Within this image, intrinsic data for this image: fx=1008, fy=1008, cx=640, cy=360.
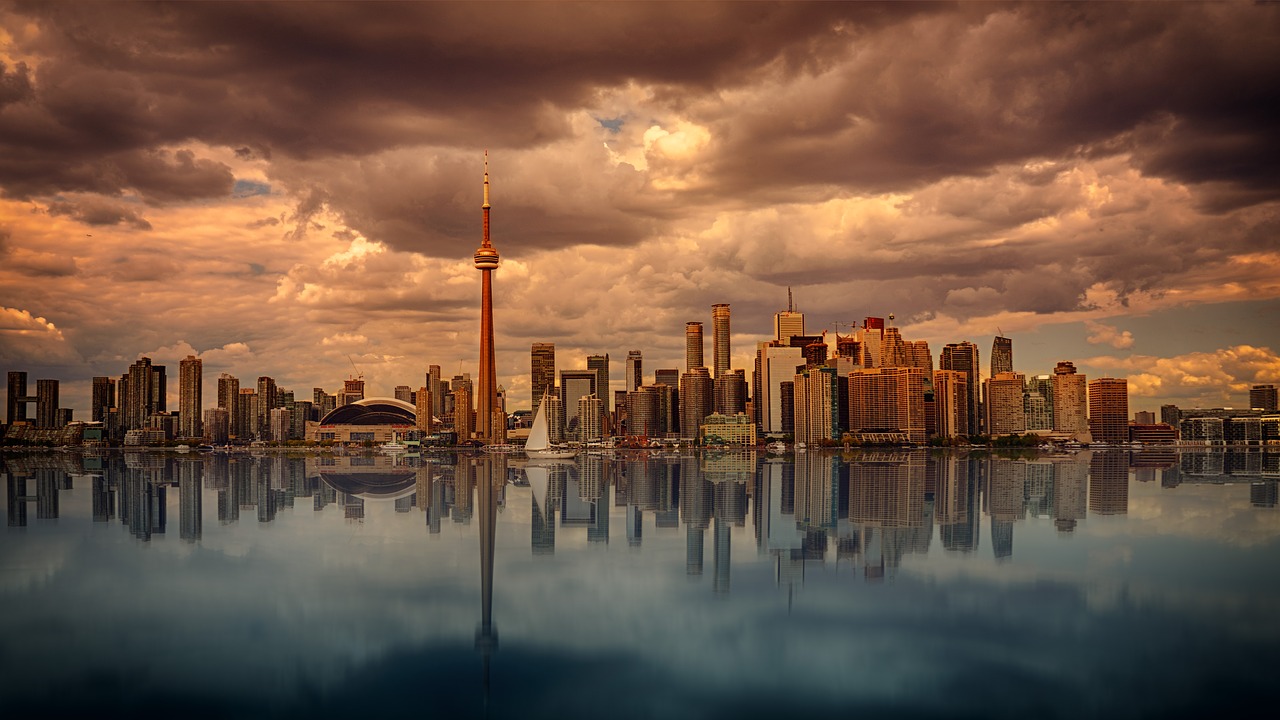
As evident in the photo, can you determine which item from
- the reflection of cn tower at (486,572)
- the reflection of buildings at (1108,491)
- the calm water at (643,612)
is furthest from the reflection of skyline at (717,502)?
the reflection of cn tower at (486,572)

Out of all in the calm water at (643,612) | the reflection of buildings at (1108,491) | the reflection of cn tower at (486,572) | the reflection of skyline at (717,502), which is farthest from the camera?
the reflection of buildings at (1108,491)

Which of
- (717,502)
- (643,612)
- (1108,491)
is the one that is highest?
(643,612)

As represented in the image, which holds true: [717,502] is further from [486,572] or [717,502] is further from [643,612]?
[643,612]

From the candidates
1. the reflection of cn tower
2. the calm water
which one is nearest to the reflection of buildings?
the calm water

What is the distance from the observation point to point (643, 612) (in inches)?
1934

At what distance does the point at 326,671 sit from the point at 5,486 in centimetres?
13195

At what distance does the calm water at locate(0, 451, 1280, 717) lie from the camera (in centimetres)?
3619

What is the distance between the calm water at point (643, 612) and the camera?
36188 millimetres

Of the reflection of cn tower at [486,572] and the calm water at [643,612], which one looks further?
the reflection of cn tower at [486,572]

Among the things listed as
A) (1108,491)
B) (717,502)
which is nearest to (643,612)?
(717,502)

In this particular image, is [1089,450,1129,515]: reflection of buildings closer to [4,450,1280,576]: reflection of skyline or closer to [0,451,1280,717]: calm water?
[4,450,1280,576]: reflection of skyline

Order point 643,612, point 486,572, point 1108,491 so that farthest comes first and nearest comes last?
1. point 1108,491
2. point 486,572
3. point 643,612

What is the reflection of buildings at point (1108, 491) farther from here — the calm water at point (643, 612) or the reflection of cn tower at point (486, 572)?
the reflection of cn tower at point (486, 572)

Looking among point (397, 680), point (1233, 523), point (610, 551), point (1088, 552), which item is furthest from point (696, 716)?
point (1233, 523)
